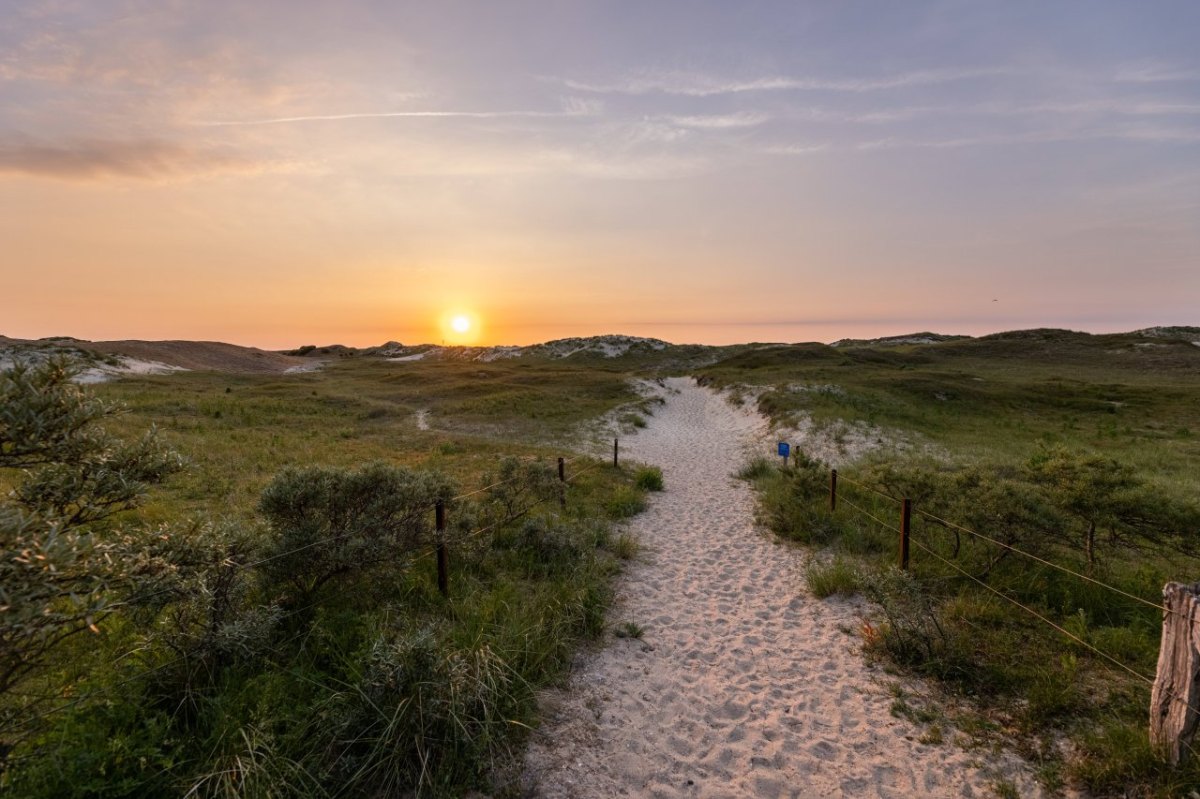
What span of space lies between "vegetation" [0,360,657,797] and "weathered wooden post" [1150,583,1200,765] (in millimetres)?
5698

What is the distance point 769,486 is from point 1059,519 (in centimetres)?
749

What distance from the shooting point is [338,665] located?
526 centimetres

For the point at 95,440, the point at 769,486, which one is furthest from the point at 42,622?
the point at 769,486

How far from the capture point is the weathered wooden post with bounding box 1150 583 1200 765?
4195 millimetres

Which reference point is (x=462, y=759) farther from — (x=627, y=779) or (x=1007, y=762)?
Answer: (x=1007, y=762)

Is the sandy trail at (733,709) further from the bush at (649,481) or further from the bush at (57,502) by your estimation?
the bush at (649,481)

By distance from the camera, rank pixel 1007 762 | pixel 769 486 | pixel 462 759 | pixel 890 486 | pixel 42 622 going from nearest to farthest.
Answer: pixel 42 622 → pixel 462 759 → pixel 1007 762 → pixel 890 486 → pixel 769 486

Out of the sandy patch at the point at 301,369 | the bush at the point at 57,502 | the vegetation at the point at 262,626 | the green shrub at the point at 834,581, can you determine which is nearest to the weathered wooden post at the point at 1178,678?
the green shrub at the point at 834,581

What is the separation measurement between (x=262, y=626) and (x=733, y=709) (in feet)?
17.5

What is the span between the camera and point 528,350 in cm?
10831

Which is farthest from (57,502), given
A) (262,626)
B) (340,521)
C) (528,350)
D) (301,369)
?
(528,350)

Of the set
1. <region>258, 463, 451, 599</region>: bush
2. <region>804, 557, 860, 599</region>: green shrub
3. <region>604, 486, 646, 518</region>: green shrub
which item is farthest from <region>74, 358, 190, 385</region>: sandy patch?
<region>804, 557, 860, 599</region>: green shrub

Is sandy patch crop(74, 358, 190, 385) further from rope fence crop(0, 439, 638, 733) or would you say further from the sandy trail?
the sandy trail

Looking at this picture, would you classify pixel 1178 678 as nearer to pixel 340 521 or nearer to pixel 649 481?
pixel 340 521
